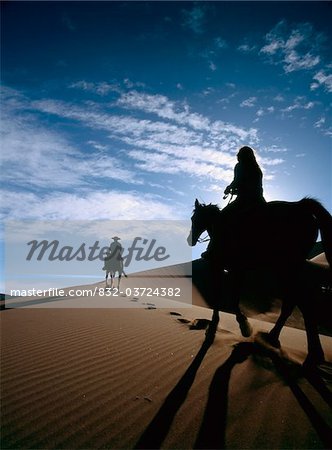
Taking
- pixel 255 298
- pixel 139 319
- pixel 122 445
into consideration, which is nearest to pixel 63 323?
pixel 139 319

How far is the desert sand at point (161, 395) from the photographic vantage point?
95.4 inches

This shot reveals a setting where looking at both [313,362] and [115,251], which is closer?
[313,362]

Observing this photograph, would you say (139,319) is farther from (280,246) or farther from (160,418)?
(160,418)

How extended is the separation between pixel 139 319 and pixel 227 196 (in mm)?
4045

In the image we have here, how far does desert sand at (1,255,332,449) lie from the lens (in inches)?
95.4

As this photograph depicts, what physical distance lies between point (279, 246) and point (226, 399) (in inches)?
116

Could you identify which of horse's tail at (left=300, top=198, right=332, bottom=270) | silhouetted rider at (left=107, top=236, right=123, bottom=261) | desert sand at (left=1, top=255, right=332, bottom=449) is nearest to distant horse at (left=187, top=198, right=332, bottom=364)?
horse's tail at (left=300, top=198, right=332, bottom=270)

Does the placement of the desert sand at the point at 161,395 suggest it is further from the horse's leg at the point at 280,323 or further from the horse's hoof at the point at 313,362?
the horse's leg at the point at 280,323

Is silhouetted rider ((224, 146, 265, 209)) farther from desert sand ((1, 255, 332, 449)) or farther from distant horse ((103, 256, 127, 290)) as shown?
distant horse ((103, 256, 127, 290))

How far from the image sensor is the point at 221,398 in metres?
3.02

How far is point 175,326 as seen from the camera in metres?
6.78

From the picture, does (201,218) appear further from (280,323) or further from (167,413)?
(167,413)

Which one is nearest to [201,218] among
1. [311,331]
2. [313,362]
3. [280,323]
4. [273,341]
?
[280,323]

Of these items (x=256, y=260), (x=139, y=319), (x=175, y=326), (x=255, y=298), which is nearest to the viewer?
(x=256, y=260)
